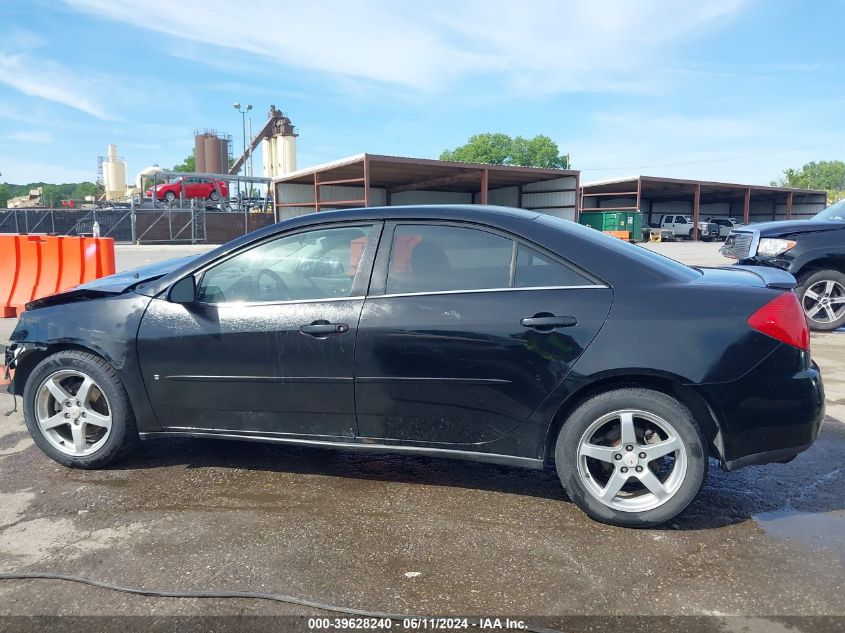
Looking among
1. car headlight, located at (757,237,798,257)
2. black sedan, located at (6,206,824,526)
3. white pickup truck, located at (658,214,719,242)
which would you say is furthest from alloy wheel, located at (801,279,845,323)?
white pickup truck, located at (658,214,719,242)

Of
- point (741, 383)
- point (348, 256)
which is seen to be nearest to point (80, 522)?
point (348, 256)

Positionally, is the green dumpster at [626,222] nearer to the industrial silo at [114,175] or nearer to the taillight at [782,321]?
the taillight at [782,321]

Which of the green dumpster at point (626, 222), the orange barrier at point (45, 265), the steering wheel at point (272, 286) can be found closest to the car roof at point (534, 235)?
the steering wheel at point (272, 286)

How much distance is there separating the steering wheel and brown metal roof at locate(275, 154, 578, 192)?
22933 mm

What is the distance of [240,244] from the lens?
353cm

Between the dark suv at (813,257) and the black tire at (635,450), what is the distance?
597 centimetres

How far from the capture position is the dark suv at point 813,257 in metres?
7.79

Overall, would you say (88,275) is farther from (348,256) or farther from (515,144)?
(515,144)

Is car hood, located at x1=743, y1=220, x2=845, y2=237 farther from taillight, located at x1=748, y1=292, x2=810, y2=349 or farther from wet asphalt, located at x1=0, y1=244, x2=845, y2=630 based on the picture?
taillight, located at x1=748, y1=292, x2=810, y2=349

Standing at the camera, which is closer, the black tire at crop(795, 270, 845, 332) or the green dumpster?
the black tire at crop(795, 270, 845, 332)

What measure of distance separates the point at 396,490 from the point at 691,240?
44.1 meters

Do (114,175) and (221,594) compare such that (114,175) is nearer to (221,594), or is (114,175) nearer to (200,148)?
(200,148)

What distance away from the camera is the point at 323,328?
A: 3250 mm

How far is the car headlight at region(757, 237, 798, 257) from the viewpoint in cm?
792
